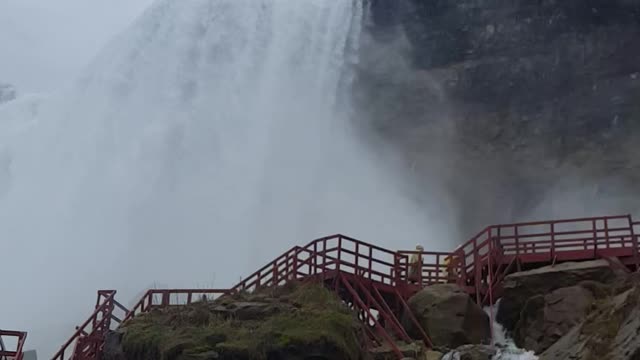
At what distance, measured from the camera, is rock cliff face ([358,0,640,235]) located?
34.3 metres

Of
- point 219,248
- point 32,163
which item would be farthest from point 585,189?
point 32,163

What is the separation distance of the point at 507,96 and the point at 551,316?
70.0 ft

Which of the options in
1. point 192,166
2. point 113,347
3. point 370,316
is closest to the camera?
point 113,347

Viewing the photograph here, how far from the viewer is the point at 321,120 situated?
135 ft

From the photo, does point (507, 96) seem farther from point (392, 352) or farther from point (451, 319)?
point (392, 352)

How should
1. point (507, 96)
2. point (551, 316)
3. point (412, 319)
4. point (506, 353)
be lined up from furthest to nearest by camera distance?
point (507, 96), point (412, 319), point (551, 316), point (506, 353)

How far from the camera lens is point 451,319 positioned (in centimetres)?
1722

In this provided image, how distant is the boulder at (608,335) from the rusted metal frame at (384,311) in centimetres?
483

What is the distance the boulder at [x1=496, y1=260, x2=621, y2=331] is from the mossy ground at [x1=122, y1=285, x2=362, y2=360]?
18.8ft

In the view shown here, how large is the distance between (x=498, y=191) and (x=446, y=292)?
20.5 meters

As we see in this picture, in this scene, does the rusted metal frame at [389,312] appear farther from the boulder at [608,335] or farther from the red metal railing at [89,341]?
the red metal railing at [89,341]

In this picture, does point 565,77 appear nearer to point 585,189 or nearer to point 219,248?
point 585,189

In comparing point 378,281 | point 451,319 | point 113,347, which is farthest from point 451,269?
point 113,347

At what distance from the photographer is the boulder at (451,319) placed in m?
17.1
